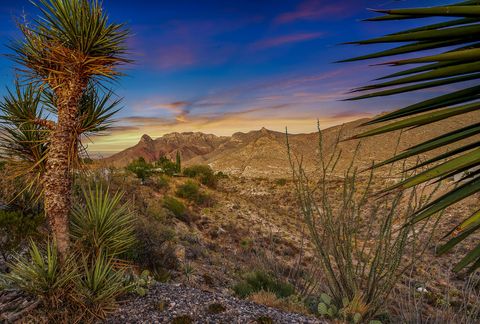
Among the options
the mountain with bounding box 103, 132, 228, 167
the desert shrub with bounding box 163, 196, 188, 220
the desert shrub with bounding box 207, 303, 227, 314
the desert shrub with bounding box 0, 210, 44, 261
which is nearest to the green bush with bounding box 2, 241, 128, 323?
the desert shrub with bounding box 207, 303, 227, 314

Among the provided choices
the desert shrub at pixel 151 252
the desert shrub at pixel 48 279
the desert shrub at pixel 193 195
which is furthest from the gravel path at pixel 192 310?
the desert shrub at pixel 193 195

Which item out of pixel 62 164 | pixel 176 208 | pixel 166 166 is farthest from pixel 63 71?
pixel 166 166

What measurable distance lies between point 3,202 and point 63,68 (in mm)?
6756

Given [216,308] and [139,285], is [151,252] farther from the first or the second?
[216,308]

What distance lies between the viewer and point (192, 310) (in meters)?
4.21

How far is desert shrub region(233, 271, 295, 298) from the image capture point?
6219mm

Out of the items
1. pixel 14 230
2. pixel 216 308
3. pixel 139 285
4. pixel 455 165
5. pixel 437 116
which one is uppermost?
pixel 437 116

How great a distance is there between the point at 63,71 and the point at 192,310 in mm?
3433

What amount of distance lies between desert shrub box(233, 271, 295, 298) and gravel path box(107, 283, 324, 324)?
152cm

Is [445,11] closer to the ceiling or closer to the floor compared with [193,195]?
closer to the ceiling

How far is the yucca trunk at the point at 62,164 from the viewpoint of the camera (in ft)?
12.2

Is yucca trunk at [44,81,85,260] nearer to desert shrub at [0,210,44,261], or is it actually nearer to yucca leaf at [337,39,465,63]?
desert shrub at [0,210,44,261]

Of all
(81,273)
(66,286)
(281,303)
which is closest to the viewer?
(66,286)

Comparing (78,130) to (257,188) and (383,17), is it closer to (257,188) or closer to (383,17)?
(383,17)
